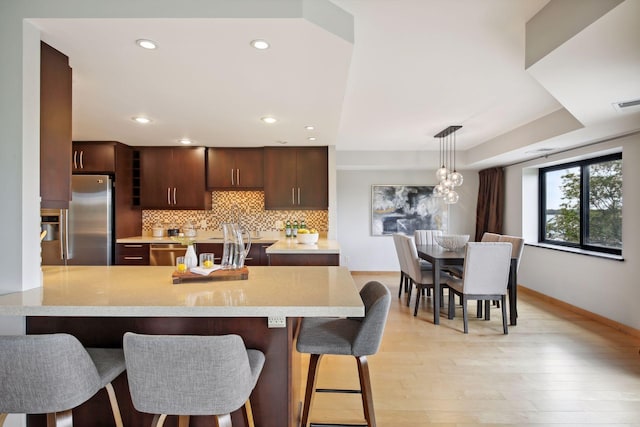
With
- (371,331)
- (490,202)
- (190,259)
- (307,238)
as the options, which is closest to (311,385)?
(371,331)

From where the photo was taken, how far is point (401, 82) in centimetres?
291

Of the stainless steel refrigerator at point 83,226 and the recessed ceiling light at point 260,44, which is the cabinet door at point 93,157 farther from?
the recessed ceiling light at point 260,44

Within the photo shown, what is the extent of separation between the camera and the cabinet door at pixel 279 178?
15.8ft

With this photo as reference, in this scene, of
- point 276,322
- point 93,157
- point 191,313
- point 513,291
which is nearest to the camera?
point 191,313

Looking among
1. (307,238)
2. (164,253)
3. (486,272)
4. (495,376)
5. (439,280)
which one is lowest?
(495,376)

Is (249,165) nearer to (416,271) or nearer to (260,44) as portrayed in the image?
(416,271)

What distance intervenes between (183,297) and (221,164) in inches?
141

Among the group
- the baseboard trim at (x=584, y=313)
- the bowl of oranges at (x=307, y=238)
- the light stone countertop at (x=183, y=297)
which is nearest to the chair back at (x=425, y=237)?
the baseboard trim at (x=584, y=313)

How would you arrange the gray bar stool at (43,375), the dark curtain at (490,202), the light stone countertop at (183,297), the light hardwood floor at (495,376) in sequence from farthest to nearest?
the dark curtain at (490,202) → the light hardwood floor at (495,376) → the light stone countertop at (183,297) → the gray bar stool at (43,375)

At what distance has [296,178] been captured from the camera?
4844 mm

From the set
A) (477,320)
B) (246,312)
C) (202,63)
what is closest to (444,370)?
(477,320)

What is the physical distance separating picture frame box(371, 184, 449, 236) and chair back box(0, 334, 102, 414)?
5.85 metres

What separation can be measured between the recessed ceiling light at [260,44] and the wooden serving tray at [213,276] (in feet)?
4.08

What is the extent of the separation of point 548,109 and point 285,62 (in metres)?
3.21
